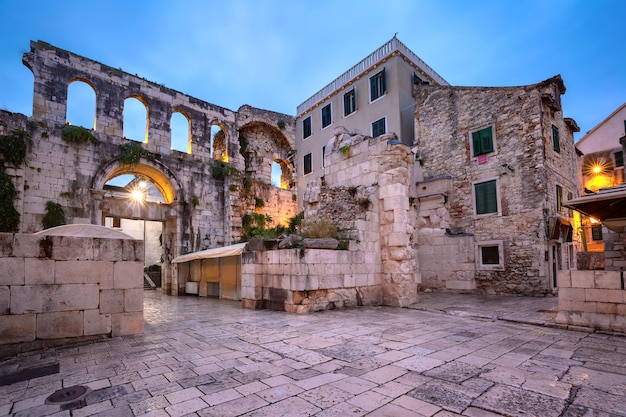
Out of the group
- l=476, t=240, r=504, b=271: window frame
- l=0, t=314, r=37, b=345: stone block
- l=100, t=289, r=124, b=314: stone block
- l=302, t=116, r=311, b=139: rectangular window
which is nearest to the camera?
l=0, t=314, r=37, b=345: stone block

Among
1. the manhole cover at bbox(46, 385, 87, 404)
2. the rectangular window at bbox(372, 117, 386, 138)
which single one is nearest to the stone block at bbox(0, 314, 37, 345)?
the manhole cover at bbox(46, 385, 87, 404)

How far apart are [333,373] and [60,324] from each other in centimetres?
407

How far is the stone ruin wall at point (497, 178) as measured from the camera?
11820 mm

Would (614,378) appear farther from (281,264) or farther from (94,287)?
(94,287)

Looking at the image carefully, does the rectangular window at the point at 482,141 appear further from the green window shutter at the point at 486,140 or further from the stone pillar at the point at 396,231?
the stone pillar at the point at 396,231

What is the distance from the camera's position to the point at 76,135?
44.7 feet

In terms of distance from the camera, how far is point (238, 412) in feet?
8.08

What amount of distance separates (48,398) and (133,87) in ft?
53.8

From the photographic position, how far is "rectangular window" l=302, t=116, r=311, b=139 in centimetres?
2227

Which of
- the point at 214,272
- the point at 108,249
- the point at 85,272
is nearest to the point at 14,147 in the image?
the point at 214,272

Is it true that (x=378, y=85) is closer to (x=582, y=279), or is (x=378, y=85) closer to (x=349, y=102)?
(x=349, y=102)

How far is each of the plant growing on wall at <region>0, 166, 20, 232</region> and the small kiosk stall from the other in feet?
Answer: 18.6

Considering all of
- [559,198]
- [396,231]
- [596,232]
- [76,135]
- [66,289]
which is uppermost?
[76,135]

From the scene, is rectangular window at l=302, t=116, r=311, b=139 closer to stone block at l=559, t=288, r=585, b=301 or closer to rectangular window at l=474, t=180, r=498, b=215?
rectangular window at l=474, t=180, r=498, b=215
